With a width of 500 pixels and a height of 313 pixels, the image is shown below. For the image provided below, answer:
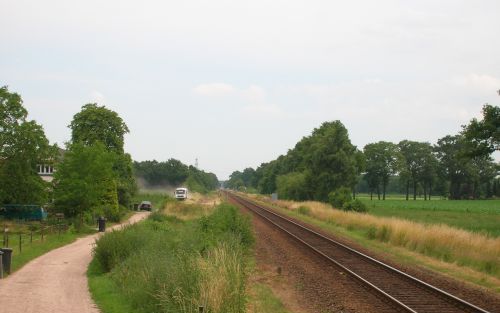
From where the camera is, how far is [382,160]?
430 feet

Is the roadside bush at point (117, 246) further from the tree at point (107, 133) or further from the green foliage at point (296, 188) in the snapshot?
the green foliage at point (296, 188)

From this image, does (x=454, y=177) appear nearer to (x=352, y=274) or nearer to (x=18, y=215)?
(x=18, y=215)

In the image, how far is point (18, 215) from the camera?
45562 mm

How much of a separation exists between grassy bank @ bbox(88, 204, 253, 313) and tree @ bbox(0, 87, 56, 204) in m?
25.3

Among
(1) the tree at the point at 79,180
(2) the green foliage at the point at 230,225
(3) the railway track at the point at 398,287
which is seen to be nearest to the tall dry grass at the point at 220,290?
(3) the railway track at the point at 398,287

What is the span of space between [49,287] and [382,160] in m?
122

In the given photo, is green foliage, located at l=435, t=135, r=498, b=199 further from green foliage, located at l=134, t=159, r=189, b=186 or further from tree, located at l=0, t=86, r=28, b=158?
tree, located at l=0, t=86, r=28, b=158

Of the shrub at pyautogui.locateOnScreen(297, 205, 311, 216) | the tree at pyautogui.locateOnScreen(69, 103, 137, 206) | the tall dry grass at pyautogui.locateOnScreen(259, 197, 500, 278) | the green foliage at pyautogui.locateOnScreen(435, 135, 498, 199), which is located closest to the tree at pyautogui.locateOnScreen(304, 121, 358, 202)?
the shrub at pyautogui.locateOnScreen(297, 205, 311, 216)

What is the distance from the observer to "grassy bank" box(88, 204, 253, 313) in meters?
9.86

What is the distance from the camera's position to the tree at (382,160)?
129500mm

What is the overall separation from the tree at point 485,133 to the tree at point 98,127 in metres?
39.4

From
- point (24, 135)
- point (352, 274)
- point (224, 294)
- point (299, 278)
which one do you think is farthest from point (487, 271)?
point (24, 135)

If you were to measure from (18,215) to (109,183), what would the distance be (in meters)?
8.04

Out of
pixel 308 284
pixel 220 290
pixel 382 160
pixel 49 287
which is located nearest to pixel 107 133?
pixel 49 287
